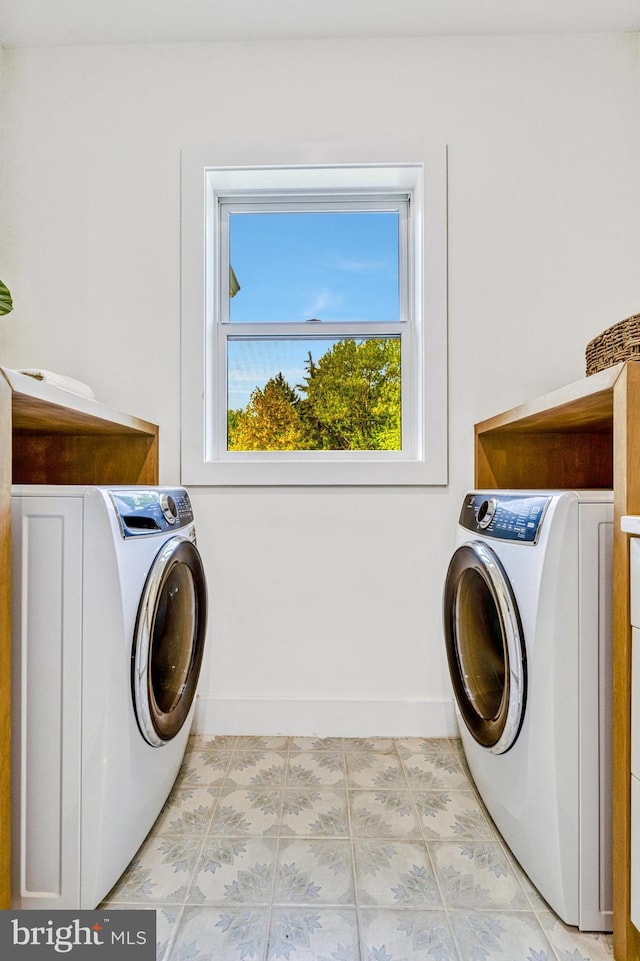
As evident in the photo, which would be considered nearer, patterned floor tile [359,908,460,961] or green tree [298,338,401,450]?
patterned floor tile [359,908,460,961]

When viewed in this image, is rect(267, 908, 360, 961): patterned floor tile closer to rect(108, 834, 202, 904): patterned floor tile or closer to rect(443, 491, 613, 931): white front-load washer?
rect(108, 834, 202, 904): patterned floor tile

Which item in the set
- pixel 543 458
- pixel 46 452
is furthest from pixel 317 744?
pixel 46 452

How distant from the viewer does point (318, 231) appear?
1975 mm

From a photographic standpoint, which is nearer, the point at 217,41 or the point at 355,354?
the point at 217,41

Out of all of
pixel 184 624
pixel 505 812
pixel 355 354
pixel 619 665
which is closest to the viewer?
pixel 619 665

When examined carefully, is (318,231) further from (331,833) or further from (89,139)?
(331,833)

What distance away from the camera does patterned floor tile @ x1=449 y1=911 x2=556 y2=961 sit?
36.2 inches

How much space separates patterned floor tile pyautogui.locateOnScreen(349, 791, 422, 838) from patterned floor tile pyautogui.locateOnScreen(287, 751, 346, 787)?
0.09 metres

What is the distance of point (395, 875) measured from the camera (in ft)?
3.62

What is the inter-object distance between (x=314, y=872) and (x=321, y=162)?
83.5 inches

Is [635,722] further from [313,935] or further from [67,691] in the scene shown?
[67,691]

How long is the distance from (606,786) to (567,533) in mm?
501

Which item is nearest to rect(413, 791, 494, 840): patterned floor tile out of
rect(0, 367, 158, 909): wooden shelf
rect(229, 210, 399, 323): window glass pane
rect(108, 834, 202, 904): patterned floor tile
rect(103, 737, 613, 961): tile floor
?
rect(103, 737, 613, 961): tile floor

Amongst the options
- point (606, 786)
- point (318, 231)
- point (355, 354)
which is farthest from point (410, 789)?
point (318, 231)
